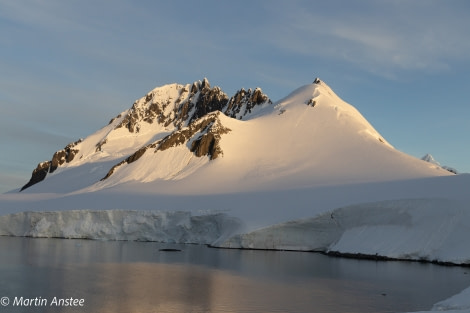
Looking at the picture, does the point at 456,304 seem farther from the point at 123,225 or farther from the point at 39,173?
the point at 39,173

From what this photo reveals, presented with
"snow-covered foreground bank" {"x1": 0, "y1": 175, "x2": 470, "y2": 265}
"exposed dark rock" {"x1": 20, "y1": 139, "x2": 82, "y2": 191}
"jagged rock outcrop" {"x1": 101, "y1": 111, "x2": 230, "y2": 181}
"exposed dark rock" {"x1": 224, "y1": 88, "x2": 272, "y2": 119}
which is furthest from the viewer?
"exposed dark rock" {"x1": 20, "y1": 139, "x2": 82, "y2": 191}

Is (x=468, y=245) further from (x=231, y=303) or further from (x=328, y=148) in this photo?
(x=328, y=148)

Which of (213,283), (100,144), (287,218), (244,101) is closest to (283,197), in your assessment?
(287,218)

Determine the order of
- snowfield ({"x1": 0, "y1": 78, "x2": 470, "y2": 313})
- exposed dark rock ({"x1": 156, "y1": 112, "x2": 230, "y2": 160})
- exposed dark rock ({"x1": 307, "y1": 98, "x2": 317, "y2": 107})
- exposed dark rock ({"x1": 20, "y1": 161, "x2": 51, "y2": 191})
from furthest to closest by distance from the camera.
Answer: exposed dark rock ({"x1": 20, "y1": 161, "x2": 51, "y2": 191})
exposed dark rock ({"x1": 307, "y1": 98, "x2": 317, "y2": 107})
exposed dark rock ({"x1": 156, "y1": 112, "x2": 230, "y2": 160})
snowfield ({"x1": 0, "y1": 78, "x2": 470, "y2": 313})

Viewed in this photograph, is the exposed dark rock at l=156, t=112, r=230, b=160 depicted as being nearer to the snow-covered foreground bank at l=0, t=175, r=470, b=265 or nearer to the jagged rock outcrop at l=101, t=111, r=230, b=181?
the jagged rock outcrop at l=101, t=111, r=230, b=181

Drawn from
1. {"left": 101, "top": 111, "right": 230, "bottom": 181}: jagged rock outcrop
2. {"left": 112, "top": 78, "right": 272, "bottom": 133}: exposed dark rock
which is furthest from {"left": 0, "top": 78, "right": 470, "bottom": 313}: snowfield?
{"left": 112, "top": 78, "right": 272, "bottom": 133}: exposed dark rock

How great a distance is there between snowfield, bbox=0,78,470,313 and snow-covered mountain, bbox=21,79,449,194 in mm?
293

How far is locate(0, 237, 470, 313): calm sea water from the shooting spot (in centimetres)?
2227

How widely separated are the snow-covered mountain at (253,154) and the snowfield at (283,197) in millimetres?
293

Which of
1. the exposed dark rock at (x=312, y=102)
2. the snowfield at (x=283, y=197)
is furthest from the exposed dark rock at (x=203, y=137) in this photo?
the exposed dark rock at (x=312, y=102)

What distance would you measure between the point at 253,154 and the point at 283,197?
1979 cm

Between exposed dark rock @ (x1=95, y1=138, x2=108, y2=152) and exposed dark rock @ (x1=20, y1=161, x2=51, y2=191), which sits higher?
exposed dark rock @ (x1=95, y1=138, x2=108, y2=152)

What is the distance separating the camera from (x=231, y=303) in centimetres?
2291

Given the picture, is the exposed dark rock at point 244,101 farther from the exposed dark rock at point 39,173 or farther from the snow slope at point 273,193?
the exposed dark rock at point 39,173
